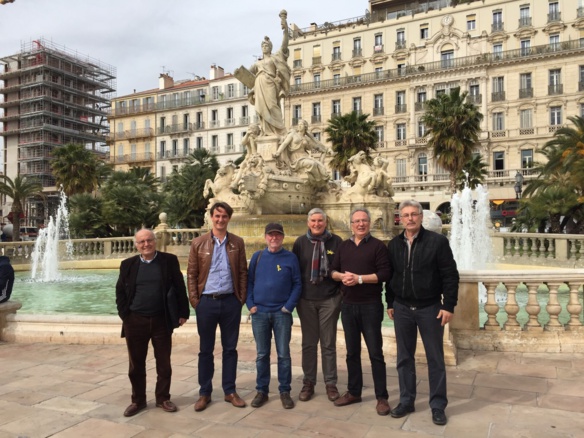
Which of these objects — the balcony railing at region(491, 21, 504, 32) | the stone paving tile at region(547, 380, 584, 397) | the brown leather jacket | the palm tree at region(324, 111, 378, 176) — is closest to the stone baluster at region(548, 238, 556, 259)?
the stone paving tile at region(547, 380, 584, 397)

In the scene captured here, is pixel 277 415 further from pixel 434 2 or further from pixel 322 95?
pixel 434 2

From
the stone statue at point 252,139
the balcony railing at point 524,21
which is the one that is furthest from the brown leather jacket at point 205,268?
the balcony railing at point 524,21

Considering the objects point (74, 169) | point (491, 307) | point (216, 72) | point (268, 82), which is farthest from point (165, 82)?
point (491, 307)

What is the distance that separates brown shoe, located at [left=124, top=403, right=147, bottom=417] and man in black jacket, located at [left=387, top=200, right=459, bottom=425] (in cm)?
217

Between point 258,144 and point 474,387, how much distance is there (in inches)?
590

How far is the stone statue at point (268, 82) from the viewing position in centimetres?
1877

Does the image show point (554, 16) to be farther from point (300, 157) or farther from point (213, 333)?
point (213, 333)

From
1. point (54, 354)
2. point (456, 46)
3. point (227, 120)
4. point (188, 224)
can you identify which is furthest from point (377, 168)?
point (227, 120)

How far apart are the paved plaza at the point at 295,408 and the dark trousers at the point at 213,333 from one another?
0.74 ft

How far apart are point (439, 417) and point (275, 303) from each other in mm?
1643

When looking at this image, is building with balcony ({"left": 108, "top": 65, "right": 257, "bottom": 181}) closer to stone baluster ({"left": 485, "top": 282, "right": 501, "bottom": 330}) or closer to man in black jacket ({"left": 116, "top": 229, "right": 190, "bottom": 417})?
Answer: stone baluster ({"left": 485, "top": 282, "right": 501, "bottom": 330})

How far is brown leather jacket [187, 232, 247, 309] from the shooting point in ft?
15.3

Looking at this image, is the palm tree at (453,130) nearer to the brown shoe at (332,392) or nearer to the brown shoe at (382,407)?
the brown shoe at (332,392)

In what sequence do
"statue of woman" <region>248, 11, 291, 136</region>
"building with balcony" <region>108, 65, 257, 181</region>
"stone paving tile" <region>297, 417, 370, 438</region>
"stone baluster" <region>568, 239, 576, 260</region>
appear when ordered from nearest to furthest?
"stone paving tile" <region>297, 417, 370, 438</region> → "stone baluster" <region>568, 239, 576, 260</region> → "statue of woman" <region>248, 11, 291, 136</region> → "building with balcony" <region>108, 65, 257, 181</region>
